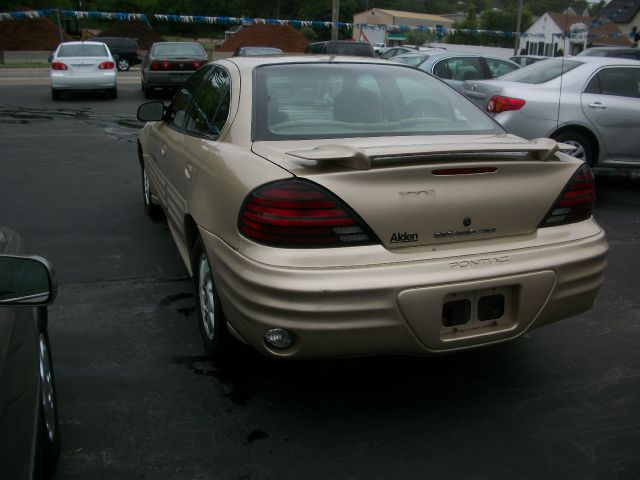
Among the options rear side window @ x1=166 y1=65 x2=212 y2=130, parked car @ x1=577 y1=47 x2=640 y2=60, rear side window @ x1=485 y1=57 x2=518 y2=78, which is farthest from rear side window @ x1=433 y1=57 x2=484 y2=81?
rear side window @ x1=166 y1=65 x2=212 y2=130

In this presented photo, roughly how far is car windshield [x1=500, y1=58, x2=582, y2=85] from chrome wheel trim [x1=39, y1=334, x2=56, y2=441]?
728 centimetres

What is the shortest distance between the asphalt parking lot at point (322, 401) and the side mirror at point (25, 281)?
119 cm

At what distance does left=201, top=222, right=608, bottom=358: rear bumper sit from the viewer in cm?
274

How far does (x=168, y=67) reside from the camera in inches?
725

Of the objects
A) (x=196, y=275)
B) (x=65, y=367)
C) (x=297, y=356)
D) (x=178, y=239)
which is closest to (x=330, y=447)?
(x=297, y=356)

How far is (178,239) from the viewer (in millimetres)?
4414

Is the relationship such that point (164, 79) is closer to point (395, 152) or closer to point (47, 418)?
point (395, 152)

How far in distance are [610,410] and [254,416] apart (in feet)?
5.40

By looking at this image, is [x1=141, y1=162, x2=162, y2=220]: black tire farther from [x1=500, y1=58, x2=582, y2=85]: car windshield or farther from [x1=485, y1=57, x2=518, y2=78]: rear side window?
[x1=485, y1=57, x2=518, y2=78]: rear side window

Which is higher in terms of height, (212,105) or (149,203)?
(212,105)

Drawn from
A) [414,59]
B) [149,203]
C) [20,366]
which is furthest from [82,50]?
[20,366]

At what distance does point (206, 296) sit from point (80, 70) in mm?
15715

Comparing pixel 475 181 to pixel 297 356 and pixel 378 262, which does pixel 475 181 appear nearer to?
pixel 378 262

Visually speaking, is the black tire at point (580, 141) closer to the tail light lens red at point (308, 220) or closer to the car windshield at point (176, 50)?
the tail light lens red at point (308, 220)
